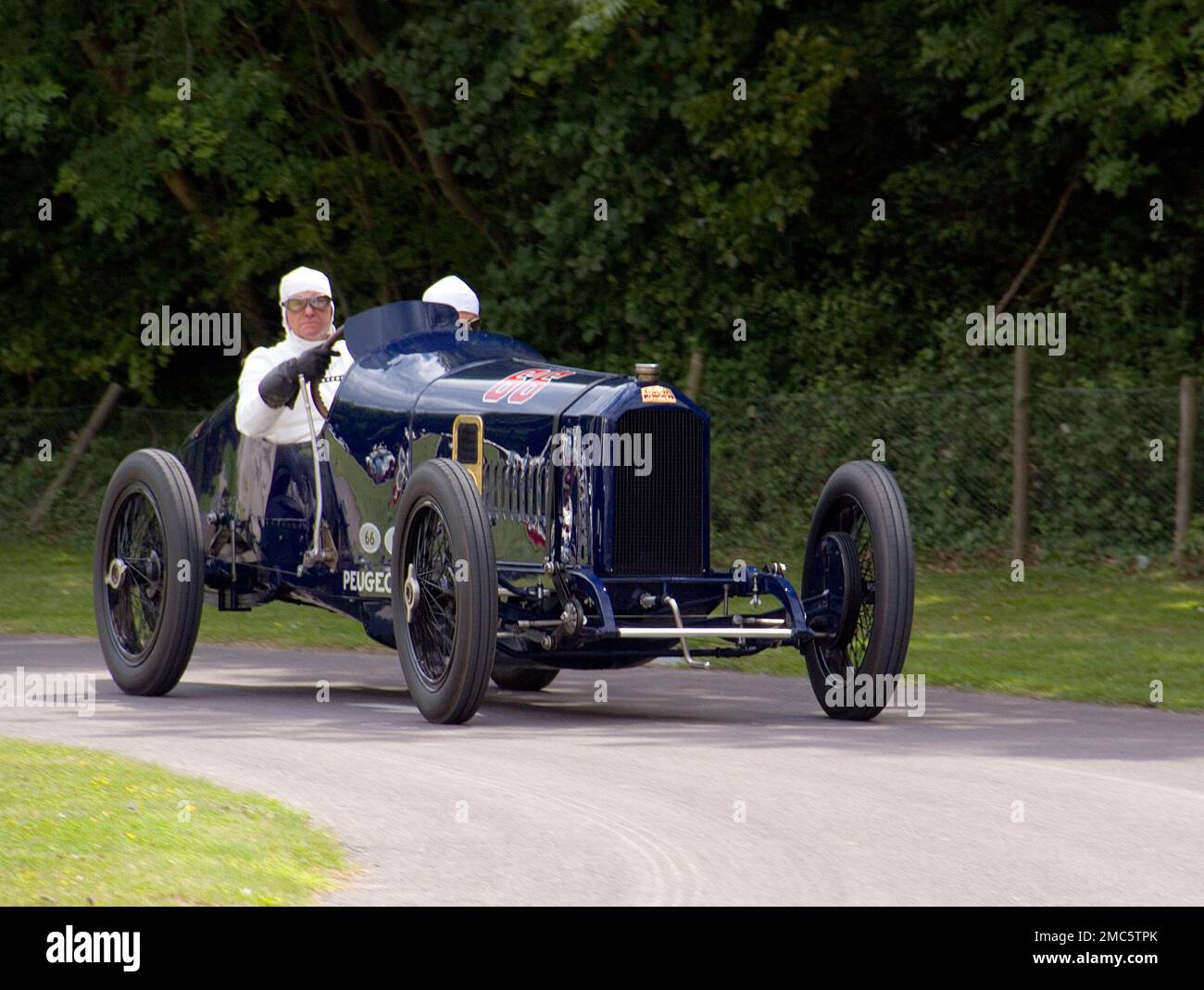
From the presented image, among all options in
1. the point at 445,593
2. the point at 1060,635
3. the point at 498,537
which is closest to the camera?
the point at 445,593

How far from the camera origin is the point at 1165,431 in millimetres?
19344

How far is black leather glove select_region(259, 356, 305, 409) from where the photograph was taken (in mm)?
12172

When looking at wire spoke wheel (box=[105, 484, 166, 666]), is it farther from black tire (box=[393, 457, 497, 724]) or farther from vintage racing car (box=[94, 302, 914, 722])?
black tire (box=[393, 457, 497, 724])

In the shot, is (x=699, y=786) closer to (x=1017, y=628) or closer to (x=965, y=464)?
(x=1017, y=628)

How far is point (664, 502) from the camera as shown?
11141mm

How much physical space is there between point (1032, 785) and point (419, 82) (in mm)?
16372

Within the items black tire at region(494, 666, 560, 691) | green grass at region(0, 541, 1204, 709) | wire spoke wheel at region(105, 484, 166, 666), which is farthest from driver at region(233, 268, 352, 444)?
green grass at region(0, 541, 1204, 709)

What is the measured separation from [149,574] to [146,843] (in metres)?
5.32

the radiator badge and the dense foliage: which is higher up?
→ the dense foliage

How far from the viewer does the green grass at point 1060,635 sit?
Answer: 12945 millimetres

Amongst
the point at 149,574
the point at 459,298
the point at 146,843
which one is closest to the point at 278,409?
the point at 149,574

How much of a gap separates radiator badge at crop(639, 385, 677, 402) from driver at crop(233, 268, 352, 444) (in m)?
2.13

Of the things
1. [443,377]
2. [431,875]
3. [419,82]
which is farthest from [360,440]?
[419,82]

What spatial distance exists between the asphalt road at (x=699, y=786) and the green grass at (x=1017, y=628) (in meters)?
0.84
